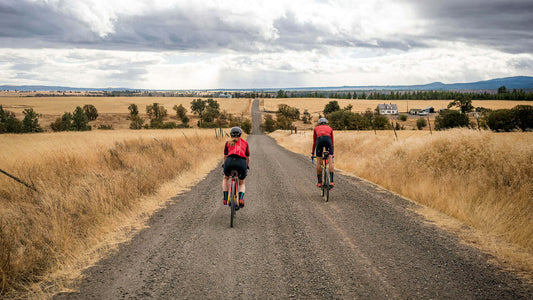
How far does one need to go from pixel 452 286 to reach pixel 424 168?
7.94 m

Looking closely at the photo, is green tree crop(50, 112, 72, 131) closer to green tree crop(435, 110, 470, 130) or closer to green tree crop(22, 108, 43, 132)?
green tree crop(22, 108, 43, 132)

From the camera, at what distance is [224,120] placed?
4638 inches

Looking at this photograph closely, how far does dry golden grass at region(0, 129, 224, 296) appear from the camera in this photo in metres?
4.49

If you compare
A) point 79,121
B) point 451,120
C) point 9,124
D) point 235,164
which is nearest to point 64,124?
point 79,121

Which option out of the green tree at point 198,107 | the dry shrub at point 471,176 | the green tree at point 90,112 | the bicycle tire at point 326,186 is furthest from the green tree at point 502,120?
the green tree at point 90,112

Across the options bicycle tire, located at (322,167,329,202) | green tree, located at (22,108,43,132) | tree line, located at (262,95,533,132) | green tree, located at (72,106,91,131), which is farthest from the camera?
green tree, located at (72,106,91,131)

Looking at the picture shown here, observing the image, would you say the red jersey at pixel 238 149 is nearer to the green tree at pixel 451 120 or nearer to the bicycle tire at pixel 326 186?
the bicycle tire at pixel 326 186

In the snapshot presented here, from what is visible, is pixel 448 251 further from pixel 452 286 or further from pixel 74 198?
pixel 74 198

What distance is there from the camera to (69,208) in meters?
6.65

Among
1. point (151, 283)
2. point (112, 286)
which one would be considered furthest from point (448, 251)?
point (112, 286)

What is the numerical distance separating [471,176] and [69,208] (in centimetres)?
1061

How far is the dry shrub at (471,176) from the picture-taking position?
6619 mm

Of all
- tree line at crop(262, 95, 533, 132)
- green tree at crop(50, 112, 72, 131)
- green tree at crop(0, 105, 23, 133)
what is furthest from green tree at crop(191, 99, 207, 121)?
green tree at crop(0, 105, 23, 133)

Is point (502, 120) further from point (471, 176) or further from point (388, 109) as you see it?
point (388, 109)
